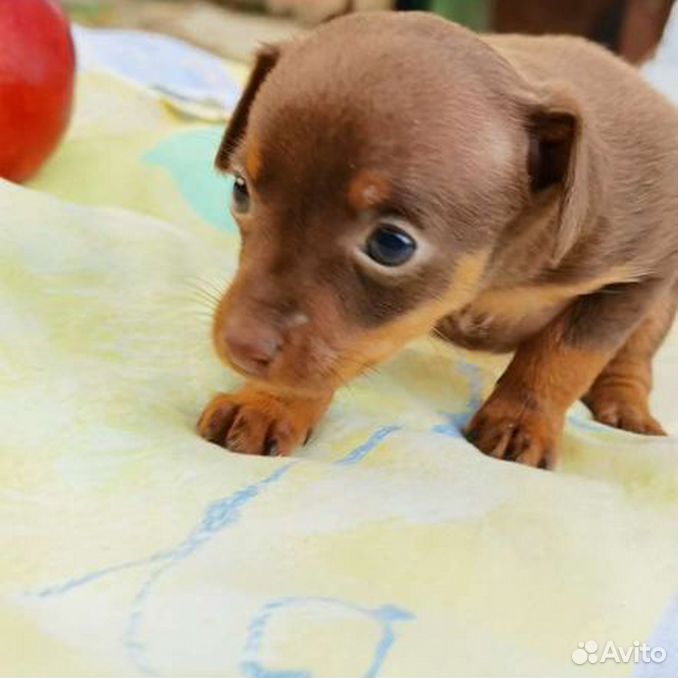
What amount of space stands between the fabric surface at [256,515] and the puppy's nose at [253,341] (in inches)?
6.0

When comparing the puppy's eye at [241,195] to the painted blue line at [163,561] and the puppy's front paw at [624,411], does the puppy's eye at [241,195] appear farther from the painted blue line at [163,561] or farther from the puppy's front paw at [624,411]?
the puppy's front paw at [624,411]

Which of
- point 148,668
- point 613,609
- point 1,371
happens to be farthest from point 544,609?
point 1,371

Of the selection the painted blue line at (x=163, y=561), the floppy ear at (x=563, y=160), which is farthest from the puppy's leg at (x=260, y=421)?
the floppy ear at (x=563, y=160)

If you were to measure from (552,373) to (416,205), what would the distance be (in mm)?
549

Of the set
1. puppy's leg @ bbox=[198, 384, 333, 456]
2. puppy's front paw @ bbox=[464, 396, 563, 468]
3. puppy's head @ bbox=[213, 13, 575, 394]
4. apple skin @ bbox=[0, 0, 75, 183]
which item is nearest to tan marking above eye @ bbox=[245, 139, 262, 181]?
puppy's head @ bbox=[213, 13, 575, 394]

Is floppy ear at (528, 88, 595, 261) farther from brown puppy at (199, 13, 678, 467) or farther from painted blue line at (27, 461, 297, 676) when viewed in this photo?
painted blue line at (27, 461, 297, 676)

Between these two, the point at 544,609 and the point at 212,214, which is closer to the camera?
the point at 544,609

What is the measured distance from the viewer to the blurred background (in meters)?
5.08

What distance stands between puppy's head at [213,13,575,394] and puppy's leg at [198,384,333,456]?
178 millimetres

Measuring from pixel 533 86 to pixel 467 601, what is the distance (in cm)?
70

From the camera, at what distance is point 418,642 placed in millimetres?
1190

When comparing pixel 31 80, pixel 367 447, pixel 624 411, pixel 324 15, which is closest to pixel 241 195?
pixel 367 447

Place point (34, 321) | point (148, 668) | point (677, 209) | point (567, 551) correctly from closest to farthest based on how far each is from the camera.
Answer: point (148, 668)
point (567, 551)
point (34, 321)
point (677, 209)

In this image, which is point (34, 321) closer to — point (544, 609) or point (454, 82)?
point (454, 82)
